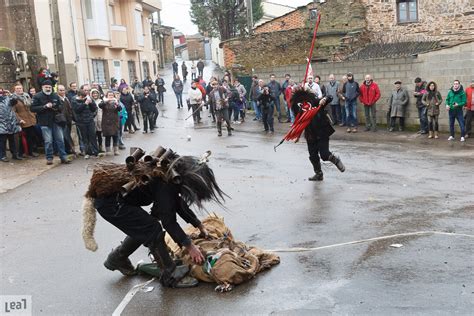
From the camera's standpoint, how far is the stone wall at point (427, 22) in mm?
27875

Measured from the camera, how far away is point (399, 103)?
18781 mm

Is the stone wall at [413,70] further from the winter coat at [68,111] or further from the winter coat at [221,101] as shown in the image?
Result: the winter coat at [68,111]

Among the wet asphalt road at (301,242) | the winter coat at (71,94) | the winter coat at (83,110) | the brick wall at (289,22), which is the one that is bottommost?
the wet asphalt road at (301,242)

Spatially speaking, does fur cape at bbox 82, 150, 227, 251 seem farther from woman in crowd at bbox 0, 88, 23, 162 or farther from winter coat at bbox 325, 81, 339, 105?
winter coat at bbox 325, 81, 339, 105

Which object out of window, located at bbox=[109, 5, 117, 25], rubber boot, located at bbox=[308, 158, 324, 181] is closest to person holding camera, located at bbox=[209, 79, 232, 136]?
rubber boot, located at bbox=[308, 158, 324, 181]

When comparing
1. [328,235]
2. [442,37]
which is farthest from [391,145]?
[442,37]

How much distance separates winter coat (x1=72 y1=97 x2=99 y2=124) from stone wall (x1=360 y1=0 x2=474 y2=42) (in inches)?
770

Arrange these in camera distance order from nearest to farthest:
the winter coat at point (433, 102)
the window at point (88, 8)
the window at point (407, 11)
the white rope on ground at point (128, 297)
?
the white rope on ground at point (128, 297)
the winter coat at point (433, 102)
the window at point (407, 11)
the window at point (88, 8)

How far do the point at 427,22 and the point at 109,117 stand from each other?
19658 millimetres

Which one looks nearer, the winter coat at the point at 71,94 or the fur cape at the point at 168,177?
the fur cape at the point at 168,177

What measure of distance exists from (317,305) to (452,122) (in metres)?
12.8

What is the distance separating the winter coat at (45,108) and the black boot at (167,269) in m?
8.24

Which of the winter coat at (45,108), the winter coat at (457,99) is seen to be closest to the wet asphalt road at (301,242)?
the winter coat at (45,108)

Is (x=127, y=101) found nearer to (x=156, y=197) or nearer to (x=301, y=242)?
(x=301, y=242)
